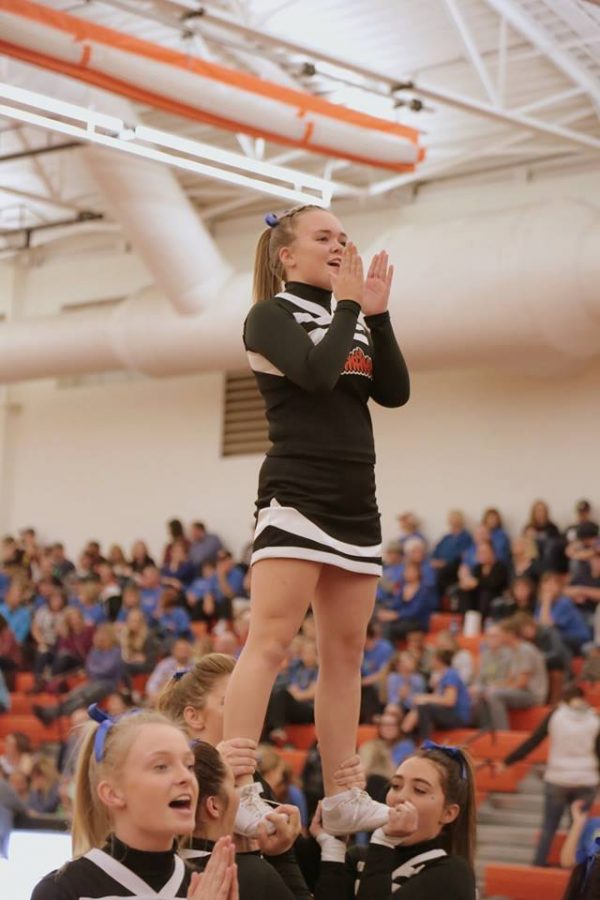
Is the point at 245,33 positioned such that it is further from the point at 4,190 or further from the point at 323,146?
the point at 4,190

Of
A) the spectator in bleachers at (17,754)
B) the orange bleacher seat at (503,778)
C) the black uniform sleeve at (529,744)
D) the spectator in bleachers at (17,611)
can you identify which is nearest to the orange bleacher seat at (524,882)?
the black uniform sleeve at (529,744)

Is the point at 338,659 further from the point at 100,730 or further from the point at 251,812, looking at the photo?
the point at 100,730

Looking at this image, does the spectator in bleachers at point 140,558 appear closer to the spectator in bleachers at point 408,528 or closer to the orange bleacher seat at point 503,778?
the spectator in bleachers at point 408,528

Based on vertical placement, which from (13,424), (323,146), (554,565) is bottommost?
(554,565)

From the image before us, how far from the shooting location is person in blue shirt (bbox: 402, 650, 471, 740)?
989cm

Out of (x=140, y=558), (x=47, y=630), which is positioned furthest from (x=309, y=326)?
(x=140, y=558)

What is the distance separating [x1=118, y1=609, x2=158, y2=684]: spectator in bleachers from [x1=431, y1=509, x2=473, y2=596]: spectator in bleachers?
265 centimetres

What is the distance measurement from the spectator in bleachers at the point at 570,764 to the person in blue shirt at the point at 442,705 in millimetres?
1111

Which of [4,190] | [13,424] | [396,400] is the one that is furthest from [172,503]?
[396,400]

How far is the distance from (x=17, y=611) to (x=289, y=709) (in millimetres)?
4977

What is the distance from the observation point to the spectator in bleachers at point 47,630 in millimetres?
13953

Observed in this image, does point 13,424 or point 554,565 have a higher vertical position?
point 13,424

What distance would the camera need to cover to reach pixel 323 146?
1051cm

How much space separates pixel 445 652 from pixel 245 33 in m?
4.55
